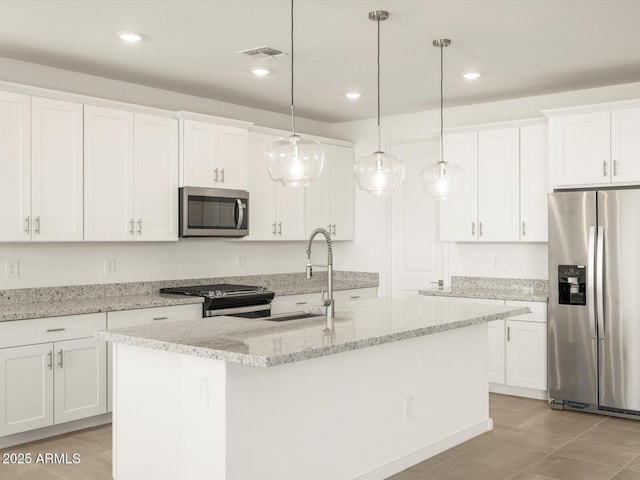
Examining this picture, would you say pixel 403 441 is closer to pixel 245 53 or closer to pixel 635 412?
pixel 635 412

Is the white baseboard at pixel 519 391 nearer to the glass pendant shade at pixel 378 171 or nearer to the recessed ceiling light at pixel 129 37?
the glass pendant shade at pixel 378 171

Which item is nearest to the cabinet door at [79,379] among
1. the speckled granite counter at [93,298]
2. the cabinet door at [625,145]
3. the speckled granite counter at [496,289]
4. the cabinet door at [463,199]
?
the speckled granite counter at [93,298]

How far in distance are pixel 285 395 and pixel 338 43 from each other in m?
2.38

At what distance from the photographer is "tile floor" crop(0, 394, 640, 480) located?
3715 millimetres

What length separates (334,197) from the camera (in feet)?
22.7

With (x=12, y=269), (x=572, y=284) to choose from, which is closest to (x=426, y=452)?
(x=572, y=284)

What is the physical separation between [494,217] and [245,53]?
272 cm

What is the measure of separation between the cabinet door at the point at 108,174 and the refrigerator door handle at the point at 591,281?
3504mm

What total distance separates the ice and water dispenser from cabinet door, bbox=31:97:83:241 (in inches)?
144

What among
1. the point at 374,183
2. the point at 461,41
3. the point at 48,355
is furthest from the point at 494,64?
the point at 48,355

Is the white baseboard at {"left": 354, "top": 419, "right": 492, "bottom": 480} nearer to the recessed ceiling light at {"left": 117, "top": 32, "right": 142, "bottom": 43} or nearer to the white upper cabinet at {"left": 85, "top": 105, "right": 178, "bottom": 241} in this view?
the white upper cabinet at {"left": 85, "top": 105, "right": 178, "bottom": 241}

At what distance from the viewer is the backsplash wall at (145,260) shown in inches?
187

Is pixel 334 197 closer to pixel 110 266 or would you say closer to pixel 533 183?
pixel 533 183

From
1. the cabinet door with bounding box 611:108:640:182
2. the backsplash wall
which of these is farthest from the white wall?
the backsplash wall
